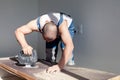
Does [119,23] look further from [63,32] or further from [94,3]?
[63,32]

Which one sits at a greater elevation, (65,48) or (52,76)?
(65,48)

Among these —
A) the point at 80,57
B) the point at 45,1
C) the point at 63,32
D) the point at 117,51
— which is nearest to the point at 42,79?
the point at 63,32

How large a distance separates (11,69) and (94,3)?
111cm

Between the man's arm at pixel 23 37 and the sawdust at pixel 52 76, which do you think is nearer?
the sawdust at pixel 52 76

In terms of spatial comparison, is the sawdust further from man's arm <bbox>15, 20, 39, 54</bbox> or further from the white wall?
the white wall

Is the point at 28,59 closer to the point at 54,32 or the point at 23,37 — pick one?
the point at 23,37

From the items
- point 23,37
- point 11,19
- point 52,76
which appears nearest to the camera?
point 52,76

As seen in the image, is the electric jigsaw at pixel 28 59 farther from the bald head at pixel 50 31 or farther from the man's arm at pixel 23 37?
the bald head at pixel 50 31

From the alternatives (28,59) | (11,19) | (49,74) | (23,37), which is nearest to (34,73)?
(49,74)

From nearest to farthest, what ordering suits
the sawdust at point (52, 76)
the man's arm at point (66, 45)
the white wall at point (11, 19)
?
the sawdust at point (52, 76)
the man's arm at point (66, 45)
the white wall at point (11, 19)

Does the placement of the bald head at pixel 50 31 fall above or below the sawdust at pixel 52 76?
above

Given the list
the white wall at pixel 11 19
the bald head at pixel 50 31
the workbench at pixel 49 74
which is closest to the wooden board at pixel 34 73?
the workbench at pixel 49 74

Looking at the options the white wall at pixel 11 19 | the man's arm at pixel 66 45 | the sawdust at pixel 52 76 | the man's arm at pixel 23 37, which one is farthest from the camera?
the white wall at pixel 11 19

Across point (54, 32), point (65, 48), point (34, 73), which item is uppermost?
point (54, 32)
